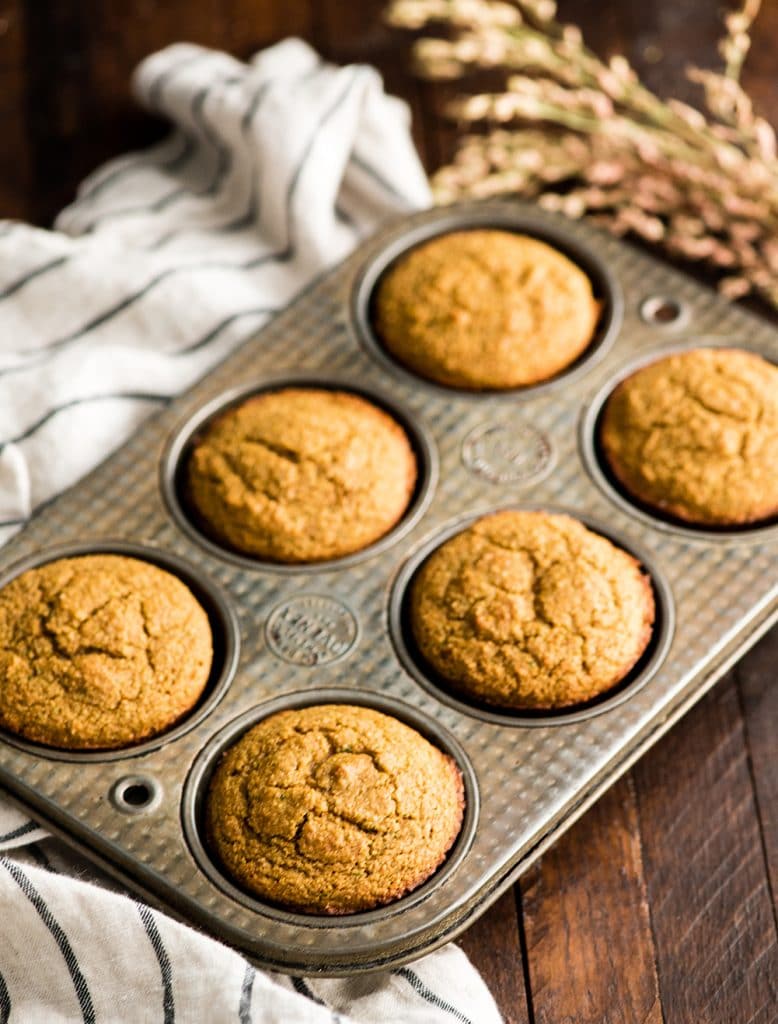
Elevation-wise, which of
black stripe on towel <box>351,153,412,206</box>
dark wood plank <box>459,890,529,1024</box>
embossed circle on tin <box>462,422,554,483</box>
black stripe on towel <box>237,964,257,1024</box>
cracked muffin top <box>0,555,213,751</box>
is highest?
black stripe on towel <box>351,153,412,206</box>

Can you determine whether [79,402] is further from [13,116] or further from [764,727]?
[764,727]

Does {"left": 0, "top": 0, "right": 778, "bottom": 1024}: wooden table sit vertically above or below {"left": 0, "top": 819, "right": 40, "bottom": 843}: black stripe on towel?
below

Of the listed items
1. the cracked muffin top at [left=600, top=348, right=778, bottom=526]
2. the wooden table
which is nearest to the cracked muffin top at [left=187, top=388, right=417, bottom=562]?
the cracked muffin top at [left=600, top=348, right=778, bottom=526]

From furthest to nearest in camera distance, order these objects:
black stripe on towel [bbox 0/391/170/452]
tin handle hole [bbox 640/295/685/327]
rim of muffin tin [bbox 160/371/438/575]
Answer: tin handle hole [bbox 640/295/685/327] → black stripe on towel [bbox 0/391/170/452] → rim of muffin tin [bbox 160/371/438/575]

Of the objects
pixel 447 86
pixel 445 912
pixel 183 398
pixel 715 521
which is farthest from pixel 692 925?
pixel 447 86

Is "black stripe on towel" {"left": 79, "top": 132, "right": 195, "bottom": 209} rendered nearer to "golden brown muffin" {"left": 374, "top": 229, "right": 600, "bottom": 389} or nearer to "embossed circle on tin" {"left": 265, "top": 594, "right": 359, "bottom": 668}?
"golden brown muffin" {"left": 374, "top": 229, "right": 600, "bottom": 389}

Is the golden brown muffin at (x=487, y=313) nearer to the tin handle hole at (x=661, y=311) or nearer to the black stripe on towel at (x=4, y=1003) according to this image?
the tin handle hole at (x=661, y=311)
